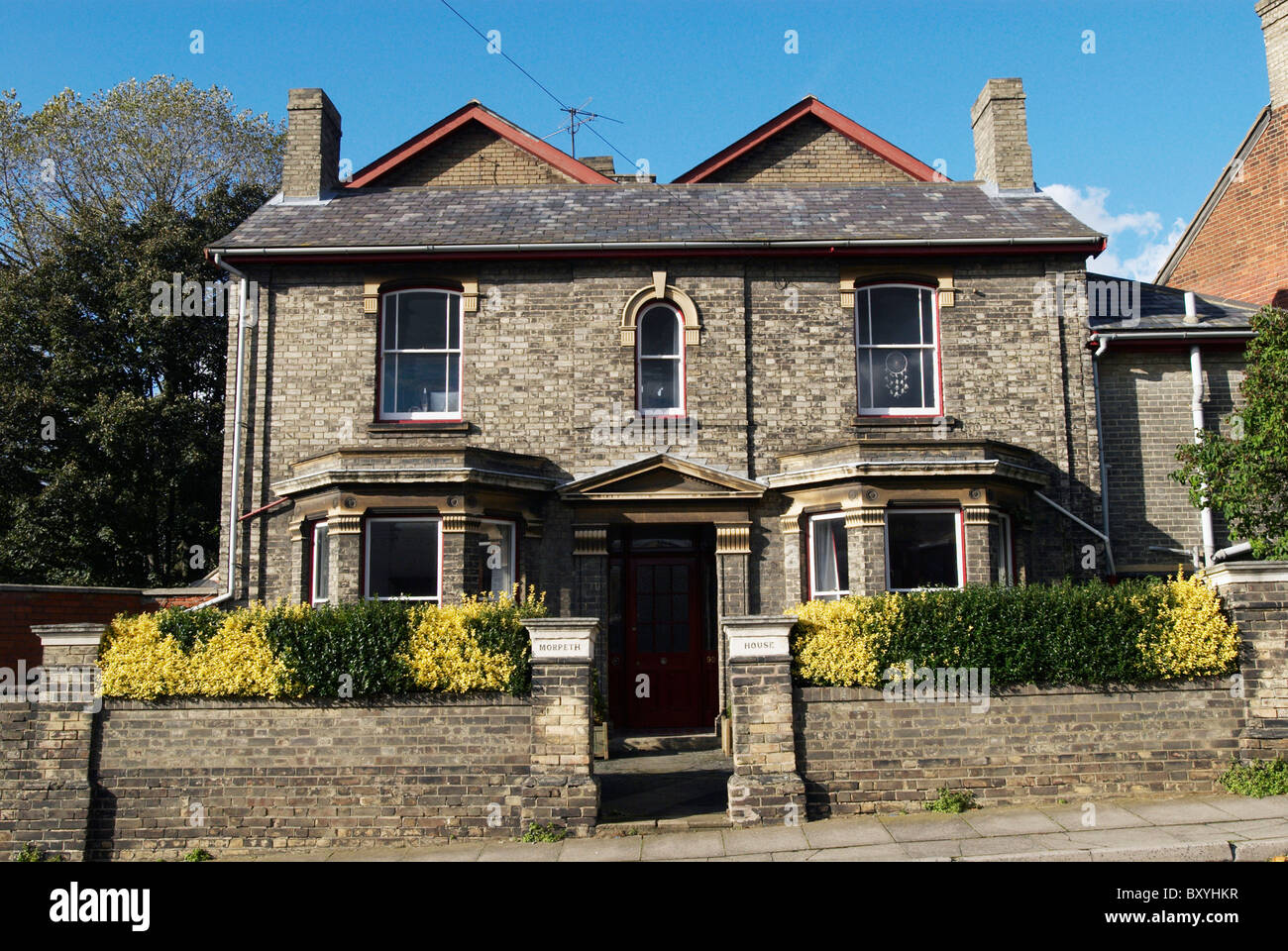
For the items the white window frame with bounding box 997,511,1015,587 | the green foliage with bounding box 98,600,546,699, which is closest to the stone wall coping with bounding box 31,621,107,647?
the green foliage with bounding box 98,600,546,699

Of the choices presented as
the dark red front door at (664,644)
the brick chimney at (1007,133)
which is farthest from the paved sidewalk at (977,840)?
the brick chimney at (1007,133)

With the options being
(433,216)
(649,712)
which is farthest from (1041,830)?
(433,216)

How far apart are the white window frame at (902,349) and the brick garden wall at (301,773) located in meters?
7.28

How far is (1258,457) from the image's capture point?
41.2 feet

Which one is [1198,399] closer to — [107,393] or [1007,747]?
[1007,747]

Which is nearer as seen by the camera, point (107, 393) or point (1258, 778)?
point (1258, 778)

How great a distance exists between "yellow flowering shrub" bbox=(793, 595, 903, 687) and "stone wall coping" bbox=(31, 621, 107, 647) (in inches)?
262

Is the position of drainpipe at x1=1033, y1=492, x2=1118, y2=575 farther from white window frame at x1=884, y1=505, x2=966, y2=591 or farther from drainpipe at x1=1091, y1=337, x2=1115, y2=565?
white window frame at x1=884, y1=505, x2=966, y2=591

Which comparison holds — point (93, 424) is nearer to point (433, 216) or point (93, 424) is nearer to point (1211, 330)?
point (433, 216)

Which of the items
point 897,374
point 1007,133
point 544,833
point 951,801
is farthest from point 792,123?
point 544,833

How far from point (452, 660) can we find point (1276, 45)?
1961 cm

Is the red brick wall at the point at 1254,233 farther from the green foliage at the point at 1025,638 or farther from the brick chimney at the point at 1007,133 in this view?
the green foliage at the point at 1025,638

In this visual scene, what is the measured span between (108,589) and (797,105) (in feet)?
42.5

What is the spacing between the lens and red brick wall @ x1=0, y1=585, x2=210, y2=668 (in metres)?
13.3
